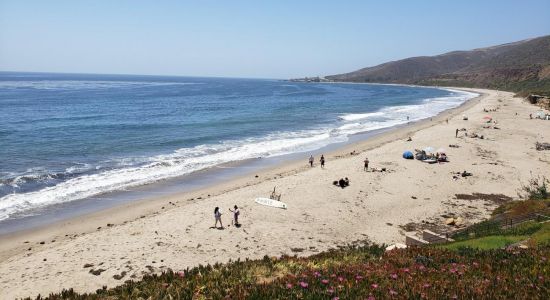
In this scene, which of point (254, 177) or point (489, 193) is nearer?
point (489, 193)

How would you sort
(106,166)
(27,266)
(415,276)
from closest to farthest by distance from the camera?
(415,276) → (27,266) → (106,166)

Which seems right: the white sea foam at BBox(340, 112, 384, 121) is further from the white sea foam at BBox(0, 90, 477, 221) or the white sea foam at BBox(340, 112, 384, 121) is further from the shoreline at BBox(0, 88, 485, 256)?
the shoreline at BBox(0, 88, 485, 256)

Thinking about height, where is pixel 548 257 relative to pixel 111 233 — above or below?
above

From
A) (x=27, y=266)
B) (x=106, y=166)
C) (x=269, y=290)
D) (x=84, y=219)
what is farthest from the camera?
(x=106, y=166)

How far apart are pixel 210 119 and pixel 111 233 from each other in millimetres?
40970

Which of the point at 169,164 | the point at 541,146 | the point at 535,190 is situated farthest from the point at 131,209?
the point at 541,146

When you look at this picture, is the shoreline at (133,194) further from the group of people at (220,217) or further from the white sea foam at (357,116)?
the white sea foam at (357,116)

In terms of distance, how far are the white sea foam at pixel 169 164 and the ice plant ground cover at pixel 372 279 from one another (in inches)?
661

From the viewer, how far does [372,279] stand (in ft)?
23.1

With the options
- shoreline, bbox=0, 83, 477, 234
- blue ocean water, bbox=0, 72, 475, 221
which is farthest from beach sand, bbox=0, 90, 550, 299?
blue ocean water, bbox=0, 72, 475, 221

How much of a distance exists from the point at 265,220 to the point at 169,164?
1412 cm

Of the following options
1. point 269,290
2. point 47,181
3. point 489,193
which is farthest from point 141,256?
point 489,193

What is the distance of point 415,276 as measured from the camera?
7266mm

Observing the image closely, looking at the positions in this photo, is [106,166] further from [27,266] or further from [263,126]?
[263,126]
